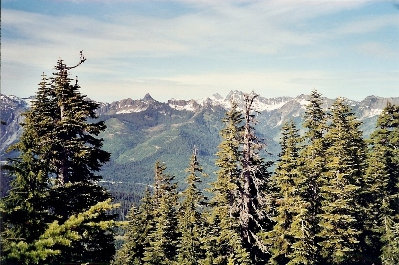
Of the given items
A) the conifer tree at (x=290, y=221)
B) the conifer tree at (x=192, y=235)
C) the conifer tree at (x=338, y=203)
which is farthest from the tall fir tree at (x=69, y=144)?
the conifer tree at (x=338, y=203)

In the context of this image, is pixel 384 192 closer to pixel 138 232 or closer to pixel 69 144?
pixel 138 232

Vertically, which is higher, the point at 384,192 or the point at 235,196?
the point at 235,196

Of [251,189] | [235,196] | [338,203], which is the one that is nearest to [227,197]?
[235,196]

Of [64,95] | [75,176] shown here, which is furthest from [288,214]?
[64,95]

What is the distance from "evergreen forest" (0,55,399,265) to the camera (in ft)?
41.4

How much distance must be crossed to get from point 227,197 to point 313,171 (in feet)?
29.1

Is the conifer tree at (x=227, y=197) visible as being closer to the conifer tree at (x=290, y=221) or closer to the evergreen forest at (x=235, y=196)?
→ the evergreen forest at (x=235, y=196)

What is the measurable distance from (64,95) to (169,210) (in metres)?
21.7

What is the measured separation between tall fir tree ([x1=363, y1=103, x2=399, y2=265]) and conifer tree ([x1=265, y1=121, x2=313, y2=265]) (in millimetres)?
11850

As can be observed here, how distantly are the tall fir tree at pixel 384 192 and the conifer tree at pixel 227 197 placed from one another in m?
16.6

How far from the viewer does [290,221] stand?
32156 mm

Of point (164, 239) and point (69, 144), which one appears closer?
point (69, 144)

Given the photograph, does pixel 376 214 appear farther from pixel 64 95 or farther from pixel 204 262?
pixel 64 95

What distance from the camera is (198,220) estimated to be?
36.8 meters
